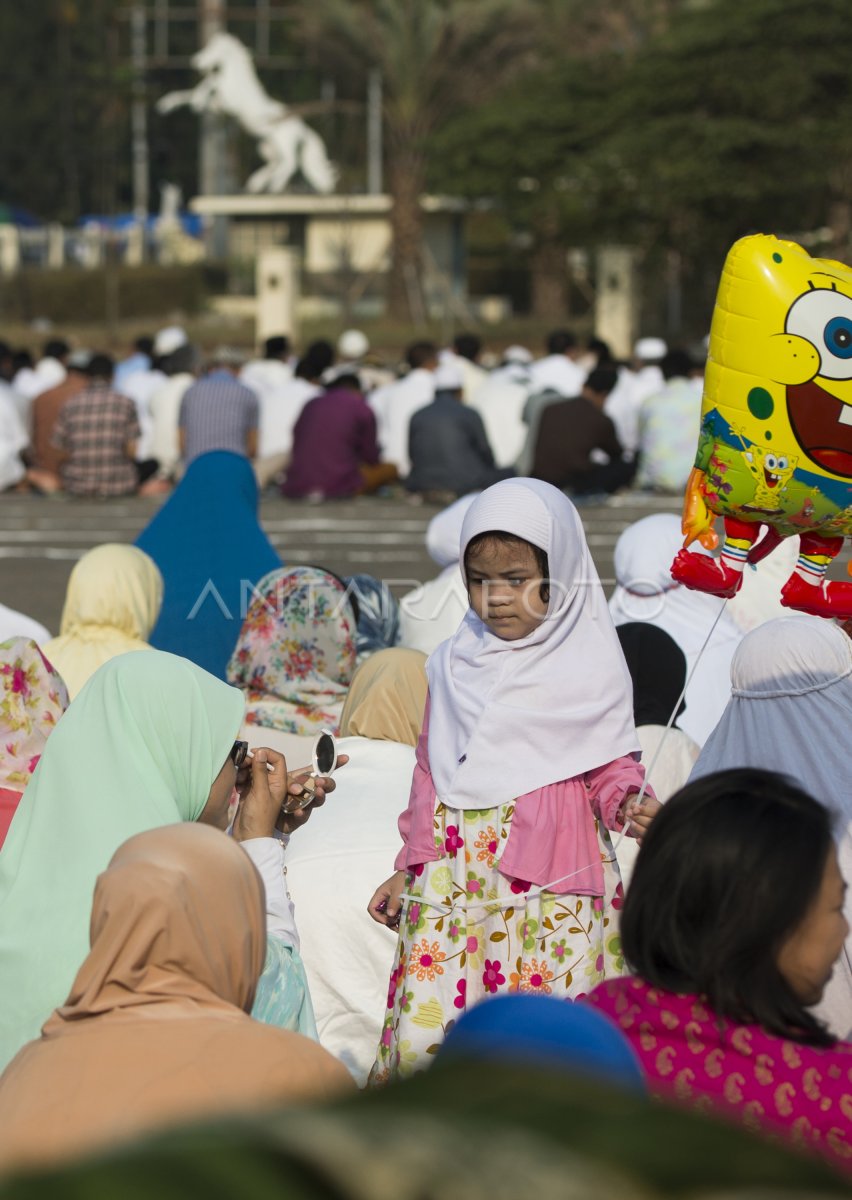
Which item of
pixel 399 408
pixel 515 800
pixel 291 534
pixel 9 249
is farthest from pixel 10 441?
pixel 9 249

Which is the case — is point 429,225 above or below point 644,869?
below

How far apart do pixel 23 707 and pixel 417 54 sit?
2544 cm

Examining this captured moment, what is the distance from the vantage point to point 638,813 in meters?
2.95

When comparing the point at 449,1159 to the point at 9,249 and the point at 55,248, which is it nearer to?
the point at 9,249

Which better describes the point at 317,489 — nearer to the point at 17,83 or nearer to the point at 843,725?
the point at 843,725

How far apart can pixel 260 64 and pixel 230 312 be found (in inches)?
480

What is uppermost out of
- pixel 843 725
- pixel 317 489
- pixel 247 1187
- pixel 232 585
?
pixel 247 1187

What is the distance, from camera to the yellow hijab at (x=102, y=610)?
5219mm

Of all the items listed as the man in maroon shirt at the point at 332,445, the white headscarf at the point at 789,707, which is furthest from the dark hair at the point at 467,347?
the white headscarf at the point at 789,707

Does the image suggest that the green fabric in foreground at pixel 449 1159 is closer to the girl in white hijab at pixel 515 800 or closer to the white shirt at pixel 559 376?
the girl in white hijab at pixel 515 800

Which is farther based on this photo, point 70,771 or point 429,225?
point 429,225

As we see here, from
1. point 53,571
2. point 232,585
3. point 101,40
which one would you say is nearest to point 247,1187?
point 232,585

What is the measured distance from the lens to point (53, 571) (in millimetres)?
Result: 10500

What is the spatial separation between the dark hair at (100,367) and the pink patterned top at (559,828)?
35.6 feet
